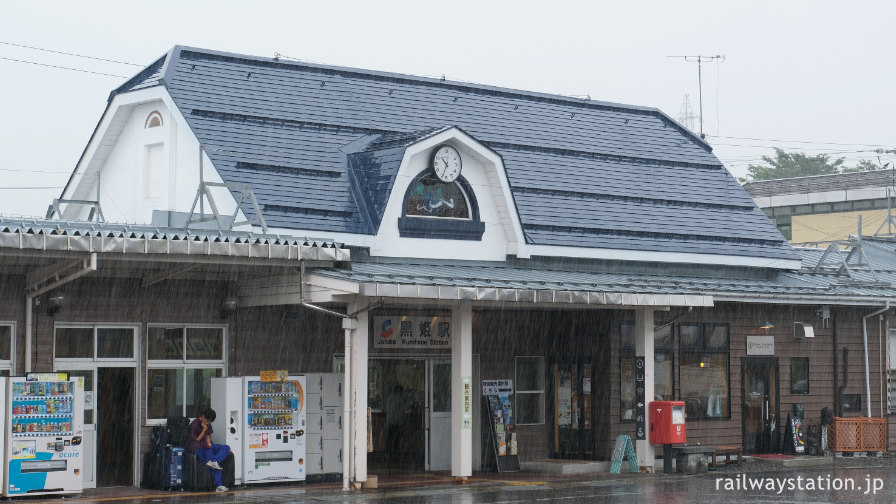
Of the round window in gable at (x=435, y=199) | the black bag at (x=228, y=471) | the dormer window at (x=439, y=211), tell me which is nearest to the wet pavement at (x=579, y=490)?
the black bag at (x=228, y=471)

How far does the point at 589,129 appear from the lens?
27.6m

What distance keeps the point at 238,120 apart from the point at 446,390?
247 inches

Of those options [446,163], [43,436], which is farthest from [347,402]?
[446,163]

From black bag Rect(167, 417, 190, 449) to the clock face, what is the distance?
643 centimetres

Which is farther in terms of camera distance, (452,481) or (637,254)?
(637,254)

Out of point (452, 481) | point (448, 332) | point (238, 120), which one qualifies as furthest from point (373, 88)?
point (452, 481)

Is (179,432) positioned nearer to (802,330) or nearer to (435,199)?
(435,199)

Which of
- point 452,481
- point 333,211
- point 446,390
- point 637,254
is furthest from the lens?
point 637,254

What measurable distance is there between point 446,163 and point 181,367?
5990 millimetres

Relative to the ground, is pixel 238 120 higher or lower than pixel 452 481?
higher

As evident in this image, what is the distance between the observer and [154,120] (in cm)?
2316

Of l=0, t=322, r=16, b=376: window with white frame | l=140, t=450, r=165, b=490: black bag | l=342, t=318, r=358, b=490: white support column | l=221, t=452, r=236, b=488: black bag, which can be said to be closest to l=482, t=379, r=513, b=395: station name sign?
l=342, t=318, r=358, b=490: white support column

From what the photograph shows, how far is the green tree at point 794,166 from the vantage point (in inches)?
3012

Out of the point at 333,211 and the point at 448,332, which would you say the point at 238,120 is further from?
the point at 448,332
